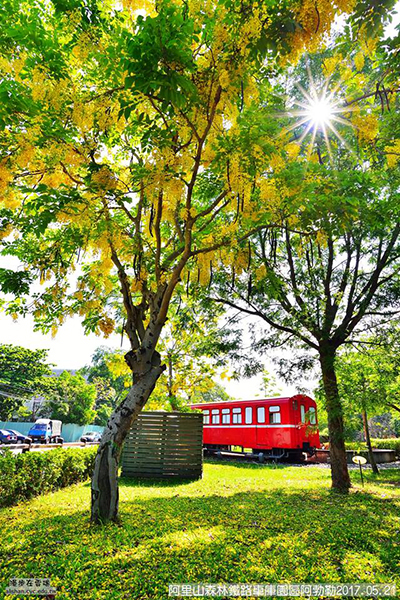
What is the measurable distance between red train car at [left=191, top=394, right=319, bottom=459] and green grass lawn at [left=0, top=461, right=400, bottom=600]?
262 inches


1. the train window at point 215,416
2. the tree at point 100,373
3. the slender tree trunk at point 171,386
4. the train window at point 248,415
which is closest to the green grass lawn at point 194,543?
the slender tree trunk at point 171,386

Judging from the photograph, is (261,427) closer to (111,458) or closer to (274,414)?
(274,414)

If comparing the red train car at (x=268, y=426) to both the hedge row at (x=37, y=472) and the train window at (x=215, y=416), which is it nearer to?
the train window at (x=215, y=416)

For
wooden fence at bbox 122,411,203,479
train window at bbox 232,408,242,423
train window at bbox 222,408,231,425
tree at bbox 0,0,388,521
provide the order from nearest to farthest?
1. tree at bbox 0,0,388,521
2. wooden fence at bbox 122,411,203,479
3. train window at bbox 232,408,242,423
4. train window at bbox 222,408,231,425

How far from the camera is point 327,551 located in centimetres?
322

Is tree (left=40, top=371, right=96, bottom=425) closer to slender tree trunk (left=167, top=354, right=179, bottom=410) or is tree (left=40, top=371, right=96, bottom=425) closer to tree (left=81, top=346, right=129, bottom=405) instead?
tree (left=81, top=346, right=129, bottom=405)

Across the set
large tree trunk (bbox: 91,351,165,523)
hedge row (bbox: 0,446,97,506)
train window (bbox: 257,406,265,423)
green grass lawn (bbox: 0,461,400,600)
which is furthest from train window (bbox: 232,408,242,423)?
large tree trunk (bbox: 91,351,165,523)

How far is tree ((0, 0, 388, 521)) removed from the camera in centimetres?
260

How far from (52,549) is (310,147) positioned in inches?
212

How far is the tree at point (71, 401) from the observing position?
2773cm

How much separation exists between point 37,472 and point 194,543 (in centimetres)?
360

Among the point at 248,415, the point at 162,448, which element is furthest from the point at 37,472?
the point at 248,415

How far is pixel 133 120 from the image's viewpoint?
3.96 metres

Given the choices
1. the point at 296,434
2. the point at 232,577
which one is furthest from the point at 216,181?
the point at 296,434
